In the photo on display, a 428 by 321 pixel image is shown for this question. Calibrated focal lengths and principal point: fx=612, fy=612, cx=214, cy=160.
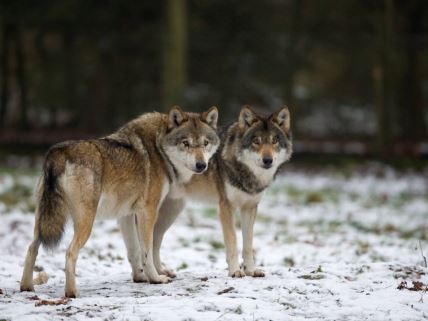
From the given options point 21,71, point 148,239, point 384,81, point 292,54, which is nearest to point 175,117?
point 148,239

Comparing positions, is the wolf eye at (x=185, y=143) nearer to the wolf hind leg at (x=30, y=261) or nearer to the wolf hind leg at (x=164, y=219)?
the wolf hind leg at (x=164, y=219)

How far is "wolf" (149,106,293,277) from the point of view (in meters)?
6.66

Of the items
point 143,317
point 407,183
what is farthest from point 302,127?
point 143,317

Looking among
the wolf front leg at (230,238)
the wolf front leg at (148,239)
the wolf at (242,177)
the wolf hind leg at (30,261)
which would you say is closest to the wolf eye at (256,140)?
the wolf at (242,177)

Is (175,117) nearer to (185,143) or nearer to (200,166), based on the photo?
(185,143)

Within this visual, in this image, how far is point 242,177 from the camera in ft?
22.1

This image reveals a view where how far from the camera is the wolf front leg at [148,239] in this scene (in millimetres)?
6199

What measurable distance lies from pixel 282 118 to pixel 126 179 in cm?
199

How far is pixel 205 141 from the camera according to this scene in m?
6.51

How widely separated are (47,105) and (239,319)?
26208 mm

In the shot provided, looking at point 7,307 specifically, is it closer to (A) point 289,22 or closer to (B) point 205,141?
(B) point 205,141

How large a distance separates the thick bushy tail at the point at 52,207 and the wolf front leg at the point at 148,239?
2.94ft

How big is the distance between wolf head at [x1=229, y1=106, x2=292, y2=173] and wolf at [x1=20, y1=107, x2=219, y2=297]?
330mm

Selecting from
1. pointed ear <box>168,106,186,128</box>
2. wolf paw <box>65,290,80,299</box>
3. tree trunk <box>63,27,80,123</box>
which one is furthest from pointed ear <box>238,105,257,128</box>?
tree trunk <box>63,27,80,123</box>
